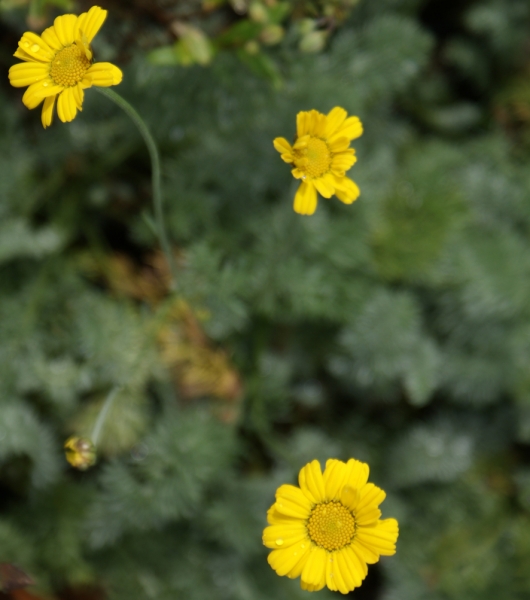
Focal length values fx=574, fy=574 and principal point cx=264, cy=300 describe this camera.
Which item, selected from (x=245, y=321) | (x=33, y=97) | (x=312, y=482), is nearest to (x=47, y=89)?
(x=33, y=97)

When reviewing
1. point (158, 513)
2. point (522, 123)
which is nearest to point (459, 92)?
point (522, 123)

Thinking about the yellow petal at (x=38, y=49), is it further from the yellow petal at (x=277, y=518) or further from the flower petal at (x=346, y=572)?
the flower petal at (x=346, y=572)

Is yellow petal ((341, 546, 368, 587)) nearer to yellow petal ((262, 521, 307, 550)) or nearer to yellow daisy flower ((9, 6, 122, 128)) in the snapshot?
yellow petal ((262, 521, 307, 550))

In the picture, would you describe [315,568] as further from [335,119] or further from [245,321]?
[245,321]

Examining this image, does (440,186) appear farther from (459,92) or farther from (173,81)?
(173,81)

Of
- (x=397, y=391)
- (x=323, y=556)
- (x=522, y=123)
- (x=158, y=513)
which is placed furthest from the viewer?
(x=522, y=123)

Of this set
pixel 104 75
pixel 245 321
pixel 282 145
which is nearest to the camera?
pixel 104 75

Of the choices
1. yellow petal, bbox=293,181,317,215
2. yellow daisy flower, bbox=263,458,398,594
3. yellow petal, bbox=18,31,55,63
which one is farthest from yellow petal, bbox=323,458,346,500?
yellow petal, bbox=18,31,55,63
